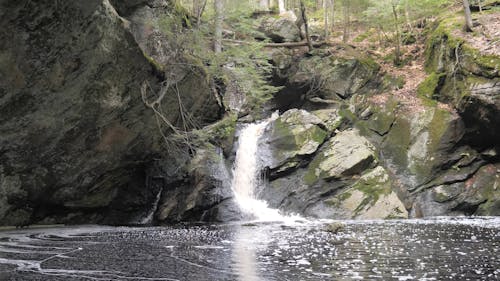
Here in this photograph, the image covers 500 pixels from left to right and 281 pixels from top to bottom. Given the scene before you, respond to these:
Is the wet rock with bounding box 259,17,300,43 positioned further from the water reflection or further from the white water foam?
the water reflection

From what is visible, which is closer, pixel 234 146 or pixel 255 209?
pixel 255 209

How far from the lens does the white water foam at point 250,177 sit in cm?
1576

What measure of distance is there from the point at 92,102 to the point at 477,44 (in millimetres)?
15029

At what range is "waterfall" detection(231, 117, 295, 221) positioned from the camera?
51.9ft

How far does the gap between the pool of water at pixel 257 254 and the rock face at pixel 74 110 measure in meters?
1.61

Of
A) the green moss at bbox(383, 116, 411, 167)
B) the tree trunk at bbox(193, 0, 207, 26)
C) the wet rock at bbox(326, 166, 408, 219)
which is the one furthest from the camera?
the green moss at bbox(383, 116, 411, 167)

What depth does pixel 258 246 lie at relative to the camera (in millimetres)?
8523

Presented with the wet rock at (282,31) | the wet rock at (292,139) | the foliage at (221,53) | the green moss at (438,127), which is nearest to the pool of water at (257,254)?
the foliage at (221,53)

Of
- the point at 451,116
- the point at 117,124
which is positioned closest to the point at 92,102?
the point at 117,124

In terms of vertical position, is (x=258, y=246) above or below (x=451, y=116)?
below

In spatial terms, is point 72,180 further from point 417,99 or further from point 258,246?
point 417,99

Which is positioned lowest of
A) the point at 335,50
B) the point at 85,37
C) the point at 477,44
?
the point at 85,37

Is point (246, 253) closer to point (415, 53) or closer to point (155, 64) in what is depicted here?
point (155, 64)

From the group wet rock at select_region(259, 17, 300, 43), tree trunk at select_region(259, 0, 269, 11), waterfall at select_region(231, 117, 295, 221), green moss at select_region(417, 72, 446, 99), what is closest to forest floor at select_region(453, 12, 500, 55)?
green moss at select_region(417, 72, 446, 99)
